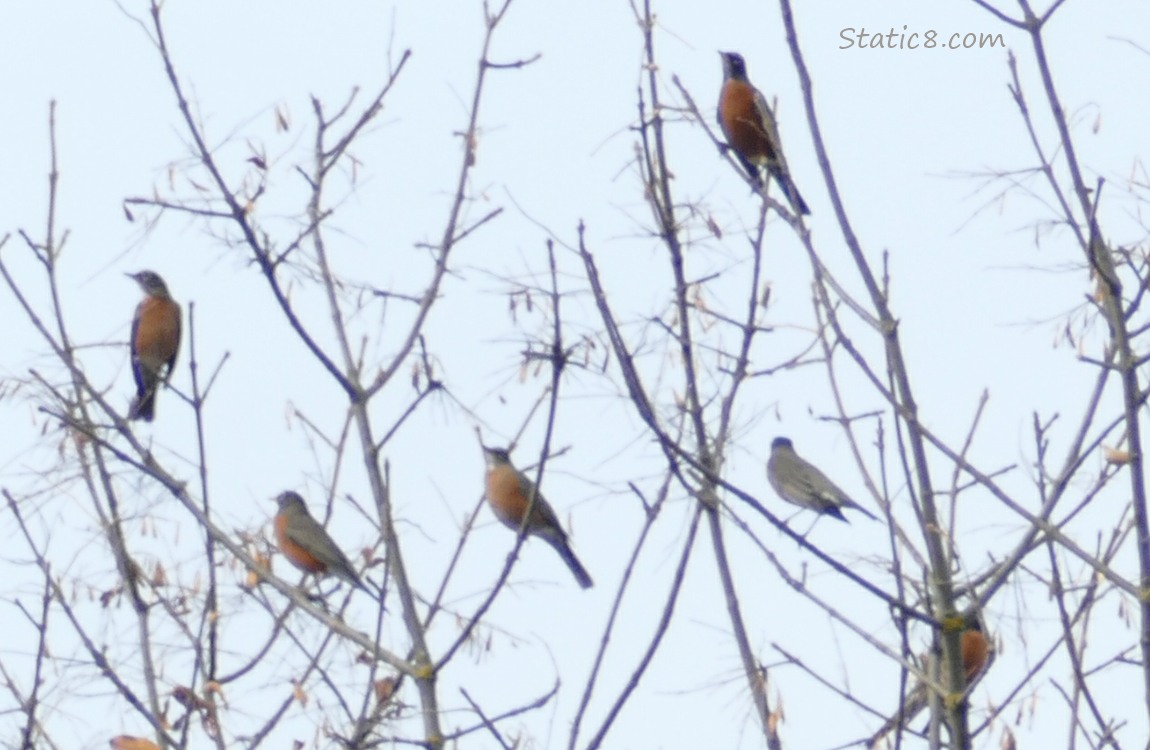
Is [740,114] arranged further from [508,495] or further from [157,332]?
[157,332]

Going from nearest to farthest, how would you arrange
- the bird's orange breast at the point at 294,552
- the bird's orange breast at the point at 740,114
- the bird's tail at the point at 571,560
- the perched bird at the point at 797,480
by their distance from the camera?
the bird's orange breast at the point at 294,552, the bird's orange breast at the point at 740,114, the bird's tail at the point at 571,560, the perched bird at the point at 797,480

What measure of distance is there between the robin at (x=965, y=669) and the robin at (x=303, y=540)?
1.99 meters

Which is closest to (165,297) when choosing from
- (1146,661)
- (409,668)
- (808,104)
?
(409,668)

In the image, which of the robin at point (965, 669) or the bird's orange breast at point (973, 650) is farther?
the bird's orange breast at point (973, 650)

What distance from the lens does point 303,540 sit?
22.8ft

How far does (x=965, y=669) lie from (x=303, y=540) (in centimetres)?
Result: 415

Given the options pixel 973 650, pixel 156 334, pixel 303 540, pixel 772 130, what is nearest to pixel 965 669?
pixel 772 130

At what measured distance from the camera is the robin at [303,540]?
6117 mm

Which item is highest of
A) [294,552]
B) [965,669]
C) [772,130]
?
[294,552]

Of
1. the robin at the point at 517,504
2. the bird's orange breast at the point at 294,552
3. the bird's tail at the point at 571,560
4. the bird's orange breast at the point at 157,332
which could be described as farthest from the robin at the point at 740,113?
the bird's orange breast at the point at 157,332

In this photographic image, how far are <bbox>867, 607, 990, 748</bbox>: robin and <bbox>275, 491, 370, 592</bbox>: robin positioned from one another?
1990 mm

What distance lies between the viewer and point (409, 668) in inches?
162

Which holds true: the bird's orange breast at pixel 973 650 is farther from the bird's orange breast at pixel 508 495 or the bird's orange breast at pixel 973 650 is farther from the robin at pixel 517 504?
the bird's orange breast at pixel 508 495

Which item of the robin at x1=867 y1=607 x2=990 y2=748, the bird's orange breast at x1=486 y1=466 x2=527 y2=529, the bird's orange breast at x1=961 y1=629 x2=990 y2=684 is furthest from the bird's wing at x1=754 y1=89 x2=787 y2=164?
the bird's orange breast at x1=486 y1=466 x2=527 y2=529
